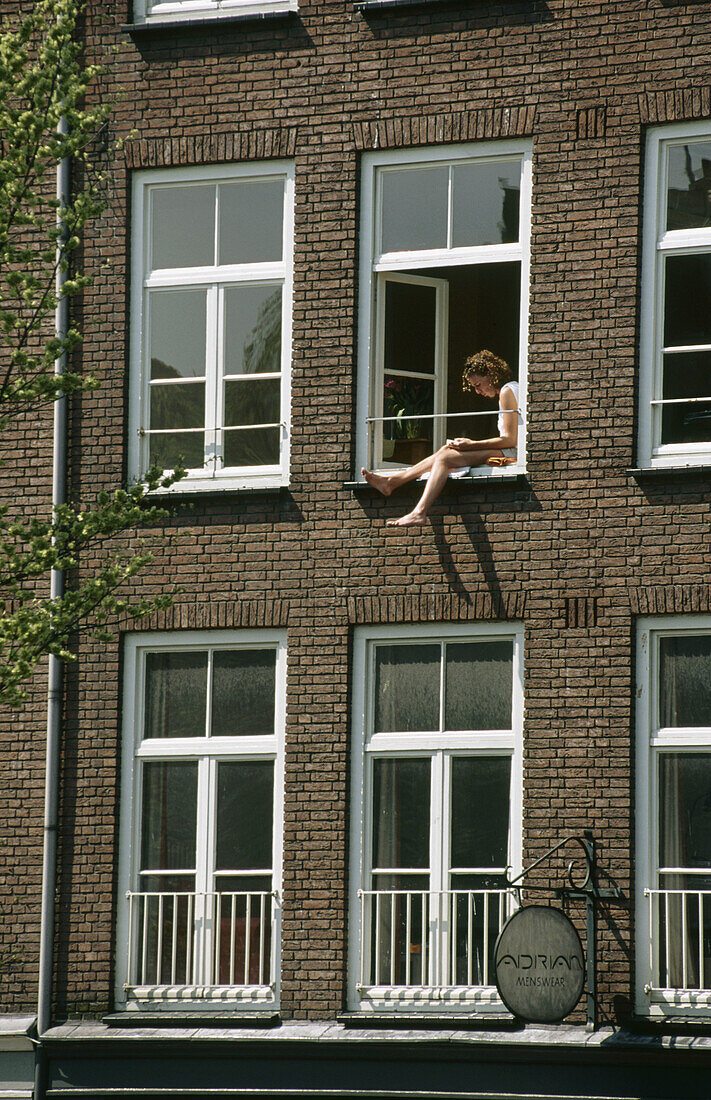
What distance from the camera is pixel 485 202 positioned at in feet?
42.6

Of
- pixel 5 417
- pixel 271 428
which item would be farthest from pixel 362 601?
pixel 5 417

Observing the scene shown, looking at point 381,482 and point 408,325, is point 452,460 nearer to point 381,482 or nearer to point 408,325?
point 381,482

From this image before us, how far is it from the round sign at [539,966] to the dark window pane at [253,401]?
4155 mm

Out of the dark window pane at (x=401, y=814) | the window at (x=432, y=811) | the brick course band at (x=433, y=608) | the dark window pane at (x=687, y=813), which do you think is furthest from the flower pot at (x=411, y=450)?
the dark window pane at (x=687, y=813)

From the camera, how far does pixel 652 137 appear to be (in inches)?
494

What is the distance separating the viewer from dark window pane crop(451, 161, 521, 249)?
12.9 m

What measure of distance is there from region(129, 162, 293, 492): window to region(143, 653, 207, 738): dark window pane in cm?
130

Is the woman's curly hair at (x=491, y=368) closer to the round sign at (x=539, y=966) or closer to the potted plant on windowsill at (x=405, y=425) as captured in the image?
the potted plant on windowsill at (x=405, y=425)

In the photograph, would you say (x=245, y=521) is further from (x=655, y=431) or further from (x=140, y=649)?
(x=655, y=431)

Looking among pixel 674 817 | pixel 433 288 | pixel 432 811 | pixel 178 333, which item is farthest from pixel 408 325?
pixel 674 817

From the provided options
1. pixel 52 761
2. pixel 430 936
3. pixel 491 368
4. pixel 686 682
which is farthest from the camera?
pixel 52 761

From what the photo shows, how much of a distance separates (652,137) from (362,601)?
3843 mm

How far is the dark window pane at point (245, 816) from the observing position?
12.9 m

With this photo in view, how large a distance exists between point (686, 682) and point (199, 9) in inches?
249
